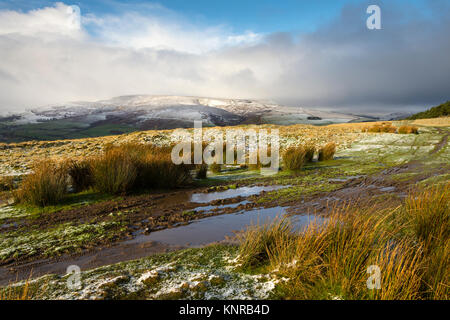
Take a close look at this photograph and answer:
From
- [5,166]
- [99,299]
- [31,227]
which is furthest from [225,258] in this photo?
[5,166]

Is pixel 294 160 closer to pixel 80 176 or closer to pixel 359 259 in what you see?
pixel 80 176

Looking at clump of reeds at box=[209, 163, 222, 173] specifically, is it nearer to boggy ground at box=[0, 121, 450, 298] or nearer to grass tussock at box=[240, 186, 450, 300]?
boggy ground at box=[0, 121, 450, 298]

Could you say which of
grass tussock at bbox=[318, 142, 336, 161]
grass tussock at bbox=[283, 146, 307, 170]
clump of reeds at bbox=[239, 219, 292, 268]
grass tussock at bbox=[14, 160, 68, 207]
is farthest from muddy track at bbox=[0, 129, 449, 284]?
grass tussock at bbox=[318, 142, 336, 161]

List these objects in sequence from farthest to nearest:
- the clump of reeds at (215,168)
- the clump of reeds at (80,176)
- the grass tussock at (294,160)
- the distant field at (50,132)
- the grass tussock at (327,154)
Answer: the distant field at (50,132) → the grass tussock at (327,154) → the clump of reeds at (215,168) → the grass tussock at (294,160) → the clump of reeds at (80,176)

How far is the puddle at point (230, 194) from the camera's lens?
898cm

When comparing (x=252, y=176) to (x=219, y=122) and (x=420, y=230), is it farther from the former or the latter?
(x=219, y=122)

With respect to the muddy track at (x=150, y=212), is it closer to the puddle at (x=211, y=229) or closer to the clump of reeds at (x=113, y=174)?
the puddle at (x=211, y=229)

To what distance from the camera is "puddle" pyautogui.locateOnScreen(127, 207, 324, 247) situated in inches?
214

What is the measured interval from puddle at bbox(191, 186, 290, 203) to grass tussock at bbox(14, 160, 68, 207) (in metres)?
4.22

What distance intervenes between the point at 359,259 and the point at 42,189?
8539 mm

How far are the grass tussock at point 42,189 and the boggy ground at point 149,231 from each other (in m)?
0.40

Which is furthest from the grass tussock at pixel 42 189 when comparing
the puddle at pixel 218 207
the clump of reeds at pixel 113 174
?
the puddle at pixel 218 207
